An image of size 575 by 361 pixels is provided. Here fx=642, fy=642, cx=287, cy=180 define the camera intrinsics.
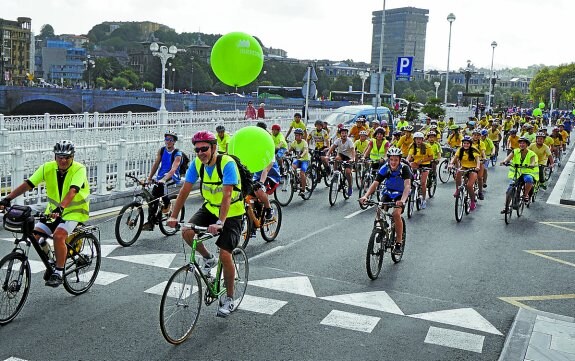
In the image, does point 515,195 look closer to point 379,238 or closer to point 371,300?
point 379,238

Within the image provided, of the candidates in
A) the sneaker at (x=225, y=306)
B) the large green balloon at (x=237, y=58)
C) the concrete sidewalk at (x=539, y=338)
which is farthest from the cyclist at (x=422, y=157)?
the sneaker at (x=225, y=306)

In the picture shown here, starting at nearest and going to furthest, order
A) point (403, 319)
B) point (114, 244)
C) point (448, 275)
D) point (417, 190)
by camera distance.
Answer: point (403, 319) < point (448, 275) < point (114, 244) < point (417, 190)

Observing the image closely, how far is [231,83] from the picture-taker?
15695mm

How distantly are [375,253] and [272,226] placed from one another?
2369 mm

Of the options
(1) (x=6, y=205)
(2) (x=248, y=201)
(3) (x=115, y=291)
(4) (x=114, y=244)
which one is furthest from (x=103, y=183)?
(1) (x=6, y=205)

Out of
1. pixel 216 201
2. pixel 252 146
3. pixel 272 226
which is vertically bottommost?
pixel 272 226

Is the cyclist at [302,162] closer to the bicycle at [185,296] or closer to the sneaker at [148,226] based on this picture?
the sneaker at [148,226]

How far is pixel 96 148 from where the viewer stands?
13.7 metres

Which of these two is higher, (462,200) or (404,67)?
(404,67)

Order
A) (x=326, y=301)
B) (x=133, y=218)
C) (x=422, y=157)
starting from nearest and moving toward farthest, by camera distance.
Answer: (x=326, y=301)
(x=133, y=218)
(x=422, y=157)

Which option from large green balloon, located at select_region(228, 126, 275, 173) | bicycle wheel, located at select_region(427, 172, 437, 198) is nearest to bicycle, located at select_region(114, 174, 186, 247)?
large green balloon, located at select_region(228, 126, 275, 173)

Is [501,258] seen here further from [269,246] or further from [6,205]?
[6,205]

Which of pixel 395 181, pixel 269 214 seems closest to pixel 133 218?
pixel 269 214

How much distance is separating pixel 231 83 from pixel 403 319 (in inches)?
390
